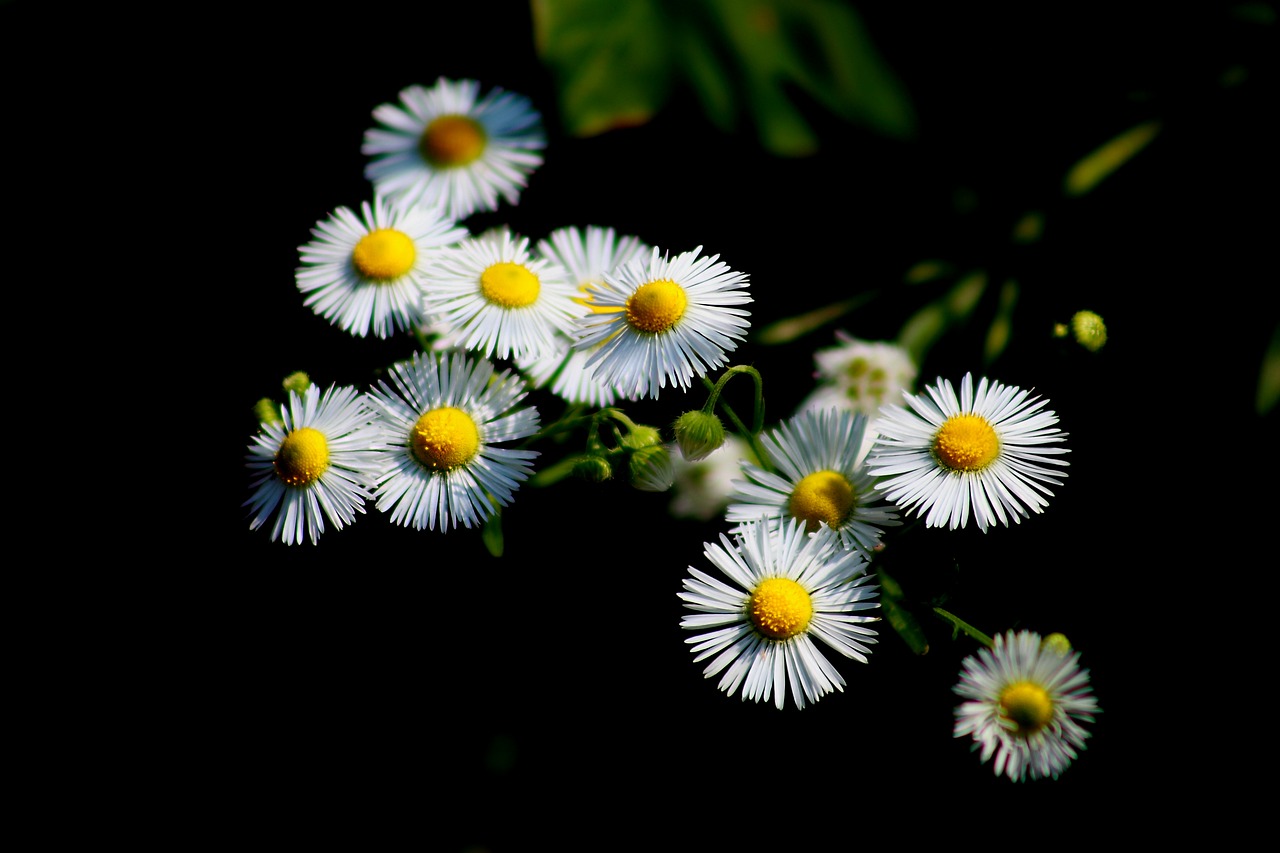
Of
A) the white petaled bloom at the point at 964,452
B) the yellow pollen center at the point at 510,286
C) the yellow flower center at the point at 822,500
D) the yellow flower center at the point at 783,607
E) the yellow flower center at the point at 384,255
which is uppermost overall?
the yellow flower center at the point at 384,255

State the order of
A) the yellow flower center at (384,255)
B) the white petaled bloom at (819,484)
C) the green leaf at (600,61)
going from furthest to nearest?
the green leaf at (600,61) → the yellow flower center at (384,255) → the white petaled bloom at (819,484)

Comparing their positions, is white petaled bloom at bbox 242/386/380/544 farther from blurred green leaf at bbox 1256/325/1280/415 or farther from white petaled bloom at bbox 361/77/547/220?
blurred green leaf at bbox 1256/325/1280/415

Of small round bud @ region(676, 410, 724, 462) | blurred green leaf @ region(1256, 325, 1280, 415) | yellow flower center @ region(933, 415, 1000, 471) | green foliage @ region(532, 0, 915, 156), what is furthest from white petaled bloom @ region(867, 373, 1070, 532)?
green foliage @ region(532, 0, 915, 156)

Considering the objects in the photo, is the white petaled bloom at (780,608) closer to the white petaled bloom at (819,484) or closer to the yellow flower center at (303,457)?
the white petaled bloom at (819,484)

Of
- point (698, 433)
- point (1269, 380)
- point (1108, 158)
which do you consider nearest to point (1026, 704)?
point (698, 433)

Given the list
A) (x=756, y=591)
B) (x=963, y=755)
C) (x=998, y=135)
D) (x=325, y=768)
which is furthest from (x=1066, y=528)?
(x=325, y=768)

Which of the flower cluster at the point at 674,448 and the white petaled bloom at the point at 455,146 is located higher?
the white petaled bloom at the point at 455,146

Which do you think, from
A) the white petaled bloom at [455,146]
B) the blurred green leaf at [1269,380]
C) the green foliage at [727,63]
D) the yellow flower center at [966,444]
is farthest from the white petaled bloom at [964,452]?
the white petaled bloom at [455,146]

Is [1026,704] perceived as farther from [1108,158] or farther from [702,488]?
[1108,158]
